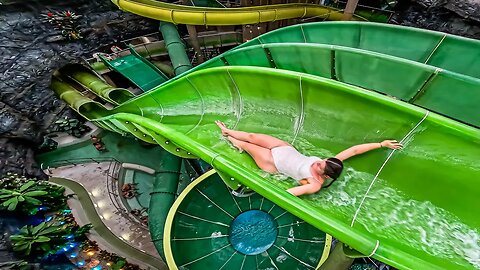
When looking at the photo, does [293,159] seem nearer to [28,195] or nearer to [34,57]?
[28,195]

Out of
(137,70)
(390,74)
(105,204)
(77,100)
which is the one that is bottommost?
(105,204)

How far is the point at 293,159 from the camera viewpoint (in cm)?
246

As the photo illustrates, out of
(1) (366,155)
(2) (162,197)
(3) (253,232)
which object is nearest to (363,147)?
(1) (366,155)

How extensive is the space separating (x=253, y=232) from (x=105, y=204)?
2.69 metres

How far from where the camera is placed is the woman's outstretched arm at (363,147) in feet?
7.30

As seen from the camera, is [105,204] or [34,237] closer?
[34,237]

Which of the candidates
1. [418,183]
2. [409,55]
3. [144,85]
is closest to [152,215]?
[144,85]

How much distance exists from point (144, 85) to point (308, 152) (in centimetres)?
448

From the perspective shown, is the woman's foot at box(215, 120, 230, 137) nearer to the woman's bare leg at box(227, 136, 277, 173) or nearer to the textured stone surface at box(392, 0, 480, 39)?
the woman's bare leg at box(227, 136, 277, 173)

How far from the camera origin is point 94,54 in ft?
23.7

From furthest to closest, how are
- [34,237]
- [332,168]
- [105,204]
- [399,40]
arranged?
[105,204]
[34,237]
[399,40]
[332,168]

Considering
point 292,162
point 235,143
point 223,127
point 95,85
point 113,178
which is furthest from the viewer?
point 95,85

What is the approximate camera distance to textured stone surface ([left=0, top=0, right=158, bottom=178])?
550 centimetres

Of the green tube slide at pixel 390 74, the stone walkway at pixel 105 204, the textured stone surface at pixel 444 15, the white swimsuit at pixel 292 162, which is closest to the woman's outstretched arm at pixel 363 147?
the white swimsuit at pixel 292 162
